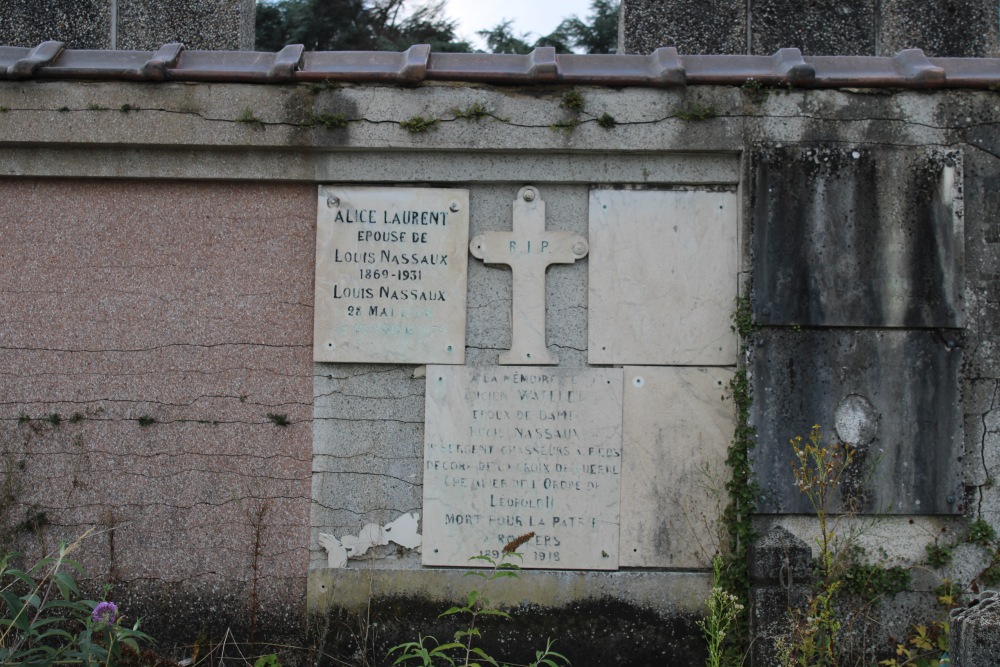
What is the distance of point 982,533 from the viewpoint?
13.0 ft

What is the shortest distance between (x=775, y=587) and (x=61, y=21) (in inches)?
196

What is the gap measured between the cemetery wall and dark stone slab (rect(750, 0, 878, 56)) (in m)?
1.38

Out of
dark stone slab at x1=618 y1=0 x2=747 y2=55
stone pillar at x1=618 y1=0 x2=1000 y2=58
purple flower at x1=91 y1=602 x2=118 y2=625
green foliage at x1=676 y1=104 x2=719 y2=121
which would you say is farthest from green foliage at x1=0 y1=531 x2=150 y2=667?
stone pillar at x1=618 y1=0 x2=1000 y2=58

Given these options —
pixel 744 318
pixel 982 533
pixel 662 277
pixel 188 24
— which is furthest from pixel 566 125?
pixel 188 24

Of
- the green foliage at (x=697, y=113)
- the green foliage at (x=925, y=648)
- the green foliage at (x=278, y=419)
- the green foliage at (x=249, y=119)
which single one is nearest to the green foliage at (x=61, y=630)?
the green foliage at (x=278, y=419)

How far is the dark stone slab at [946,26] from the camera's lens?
17.4 ft

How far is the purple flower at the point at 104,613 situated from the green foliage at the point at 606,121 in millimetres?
2766

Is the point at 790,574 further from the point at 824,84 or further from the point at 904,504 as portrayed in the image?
the point at 824,84

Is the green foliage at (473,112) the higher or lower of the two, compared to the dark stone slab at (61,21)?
lower

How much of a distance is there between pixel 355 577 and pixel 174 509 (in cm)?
88

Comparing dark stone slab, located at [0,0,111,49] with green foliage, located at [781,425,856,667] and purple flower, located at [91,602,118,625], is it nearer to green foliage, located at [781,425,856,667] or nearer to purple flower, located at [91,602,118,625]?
purple flower, located at [91,602,118,625]

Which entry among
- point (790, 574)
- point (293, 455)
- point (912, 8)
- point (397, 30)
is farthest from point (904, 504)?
point (397, 30)

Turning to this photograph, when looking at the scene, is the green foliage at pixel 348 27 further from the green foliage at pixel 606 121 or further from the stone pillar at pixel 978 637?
the stone pillar at pixel 978 637

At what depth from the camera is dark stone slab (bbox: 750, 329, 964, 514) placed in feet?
13.0
